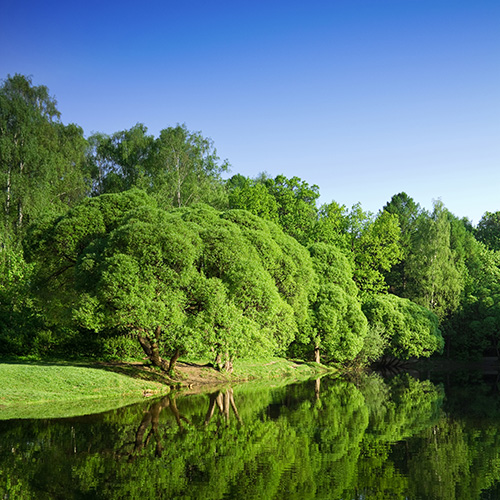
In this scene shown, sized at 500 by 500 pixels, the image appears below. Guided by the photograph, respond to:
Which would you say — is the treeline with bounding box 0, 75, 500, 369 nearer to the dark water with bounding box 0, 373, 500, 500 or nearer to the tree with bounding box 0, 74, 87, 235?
the tree with bounding box 0, 74, 87, 235

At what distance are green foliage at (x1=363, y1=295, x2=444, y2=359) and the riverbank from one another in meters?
21.6

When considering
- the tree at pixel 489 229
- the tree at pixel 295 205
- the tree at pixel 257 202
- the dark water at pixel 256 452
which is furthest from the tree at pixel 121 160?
the tree at pixel 489 229

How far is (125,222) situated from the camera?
3316cm

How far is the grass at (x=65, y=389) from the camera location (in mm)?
24703

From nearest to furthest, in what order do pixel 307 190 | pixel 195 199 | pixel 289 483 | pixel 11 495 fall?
pixel 11 495 → pixel 289 483 → pixel 195 199 → pixel 307 190

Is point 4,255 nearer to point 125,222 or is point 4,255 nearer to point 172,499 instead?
point 125,222

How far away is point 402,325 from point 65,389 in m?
38.9

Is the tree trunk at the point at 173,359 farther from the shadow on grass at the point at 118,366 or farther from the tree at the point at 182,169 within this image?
the tree at the point at 182,169

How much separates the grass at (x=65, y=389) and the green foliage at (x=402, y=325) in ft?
102

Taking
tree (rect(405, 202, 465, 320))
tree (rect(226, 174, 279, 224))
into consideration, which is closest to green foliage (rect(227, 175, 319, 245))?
tree (rect(226, 174, 279, 224))

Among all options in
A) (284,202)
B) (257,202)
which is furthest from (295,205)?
(257,202)

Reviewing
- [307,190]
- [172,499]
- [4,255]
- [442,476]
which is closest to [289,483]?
[172,499]

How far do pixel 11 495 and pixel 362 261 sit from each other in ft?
186

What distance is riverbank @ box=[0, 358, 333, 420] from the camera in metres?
24.6
